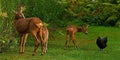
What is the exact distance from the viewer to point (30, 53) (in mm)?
15266

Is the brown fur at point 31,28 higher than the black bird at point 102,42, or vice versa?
the brown fur at point 31,28

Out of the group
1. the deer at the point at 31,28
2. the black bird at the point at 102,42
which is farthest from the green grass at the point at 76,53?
the deer at the point at 31,28

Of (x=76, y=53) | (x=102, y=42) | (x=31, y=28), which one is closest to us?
(x=31, y=28)

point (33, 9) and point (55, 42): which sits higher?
point (33, 9)

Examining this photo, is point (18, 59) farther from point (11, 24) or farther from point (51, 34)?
point (51, 34)

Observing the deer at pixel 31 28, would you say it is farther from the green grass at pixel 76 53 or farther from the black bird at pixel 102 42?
the black bird at pixel 102 42

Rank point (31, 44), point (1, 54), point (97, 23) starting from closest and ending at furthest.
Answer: point (1, 54) → point (31, 44) → point (97, 23)

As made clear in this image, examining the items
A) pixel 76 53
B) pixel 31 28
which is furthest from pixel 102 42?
pixel 31 28

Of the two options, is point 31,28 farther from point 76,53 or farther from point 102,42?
point 102,42

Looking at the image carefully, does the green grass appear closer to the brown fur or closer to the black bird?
the black bird

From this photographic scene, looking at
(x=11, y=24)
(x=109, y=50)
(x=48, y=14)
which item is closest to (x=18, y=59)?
(x=11, y=24)

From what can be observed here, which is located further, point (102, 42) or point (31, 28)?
point (102, 42)

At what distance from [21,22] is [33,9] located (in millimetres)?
3997

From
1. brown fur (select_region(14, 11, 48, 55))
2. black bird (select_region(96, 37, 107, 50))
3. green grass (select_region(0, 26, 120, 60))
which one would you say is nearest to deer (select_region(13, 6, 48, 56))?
brown fur (select_region(14, 11, 48, 55))
